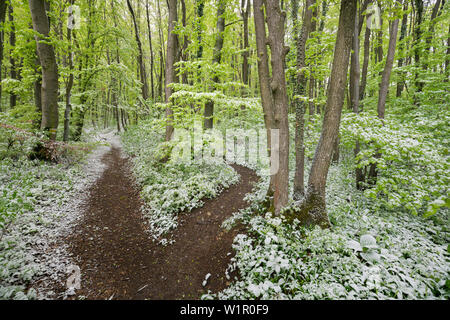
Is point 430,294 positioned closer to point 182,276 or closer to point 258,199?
point 258,199

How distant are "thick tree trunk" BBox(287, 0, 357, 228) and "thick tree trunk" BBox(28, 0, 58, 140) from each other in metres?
10.1

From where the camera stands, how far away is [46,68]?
26.1 feet

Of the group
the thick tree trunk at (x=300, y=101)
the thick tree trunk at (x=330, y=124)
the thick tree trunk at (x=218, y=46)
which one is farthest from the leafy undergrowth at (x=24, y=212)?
the thick tree trunk at (x=218, y=46)

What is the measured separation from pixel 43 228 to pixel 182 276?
3860 mm

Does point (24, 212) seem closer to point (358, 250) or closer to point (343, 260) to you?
point (343, 260)

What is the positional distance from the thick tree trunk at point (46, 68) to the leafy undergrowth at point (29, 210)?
1331 mm

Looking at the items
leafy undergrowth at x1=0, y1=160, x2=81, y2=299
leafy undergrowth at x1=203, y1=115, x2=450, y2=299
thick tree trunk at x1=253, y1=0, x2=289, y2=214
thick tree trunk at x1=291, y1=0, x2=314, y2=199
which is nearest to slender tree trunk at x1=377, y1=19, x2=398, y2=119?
leafy undergrowth at x1=203, y1=115, x2=450, y2=299

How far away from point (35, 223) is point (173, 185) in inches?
145

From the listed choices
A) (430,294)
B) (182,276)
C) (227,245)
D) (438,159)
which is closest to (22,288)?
(182,276)

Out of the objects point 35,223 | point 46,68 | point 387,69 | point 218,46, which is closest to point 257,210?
point 35,223

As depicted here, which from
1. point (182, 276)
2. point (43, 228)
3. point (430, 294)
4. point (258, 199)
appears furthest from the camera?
point (258, 199)

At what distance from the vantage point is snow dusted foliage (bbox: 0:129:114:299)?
11.0 feet

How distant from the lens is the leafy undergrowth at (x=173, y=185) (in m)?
5.60
